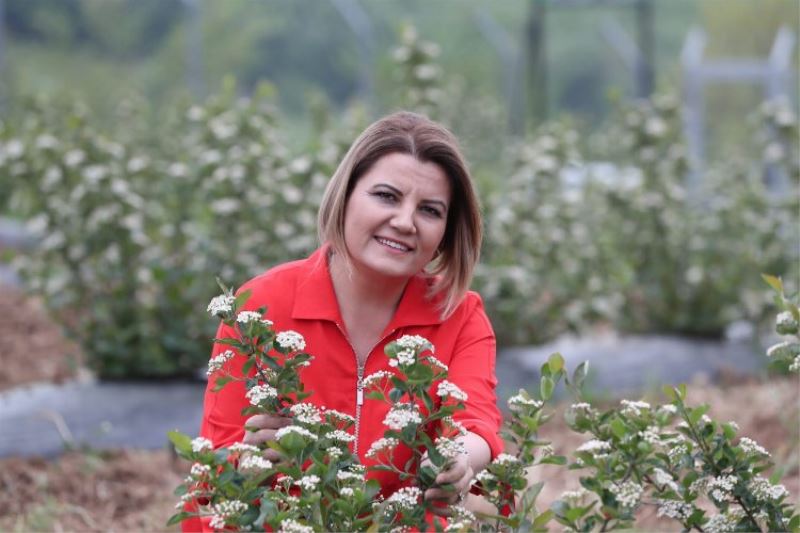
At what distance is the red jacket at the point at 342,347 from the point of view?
221 centimetres

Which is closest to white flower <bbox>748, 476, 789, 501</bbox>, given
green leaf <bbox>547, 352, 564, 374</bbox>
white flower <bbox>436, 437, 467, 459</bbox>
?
green leaf <bbox>547, 352, 564, 374</bbox>

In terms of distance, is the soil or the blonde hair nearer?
the blonde hair

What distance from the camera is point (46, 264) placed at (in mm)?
4609

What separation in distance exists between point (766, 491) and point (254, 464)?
2.59 ft

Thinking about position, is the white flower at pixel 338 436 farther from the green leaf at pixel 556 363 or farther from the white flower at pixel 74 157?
the white flower at pixel 74 157

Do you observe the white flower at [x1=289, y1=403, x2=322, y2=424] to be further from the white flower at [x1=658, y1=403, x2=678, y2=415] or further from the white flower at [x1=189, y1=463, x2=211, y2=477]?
the white flower at [x1=658, y1=403, x2=678, y2=415]

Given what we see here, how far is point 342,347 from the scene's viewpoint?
2.32m

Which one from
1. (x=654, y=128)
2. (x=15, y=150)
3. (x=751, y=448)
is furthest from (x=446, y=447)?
(x=654, y=128)

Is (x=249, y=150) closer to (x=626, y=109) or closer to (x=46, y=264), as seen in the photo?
(x=46, y=264)

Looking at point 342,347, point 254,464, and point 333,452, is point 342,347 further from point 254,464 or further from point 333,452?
point 254,464

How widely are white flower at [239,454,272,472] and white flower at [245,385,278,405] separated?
0.11 metres

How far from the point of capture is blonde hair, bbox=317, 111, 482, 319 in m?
2.28

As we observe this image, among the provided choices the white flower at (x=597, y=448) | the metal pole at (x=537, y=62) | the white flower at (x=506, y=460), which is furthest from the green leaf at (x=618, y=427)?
the metal pole at (x=537, y=62)

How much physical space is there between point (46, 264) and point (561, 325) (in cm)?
219
